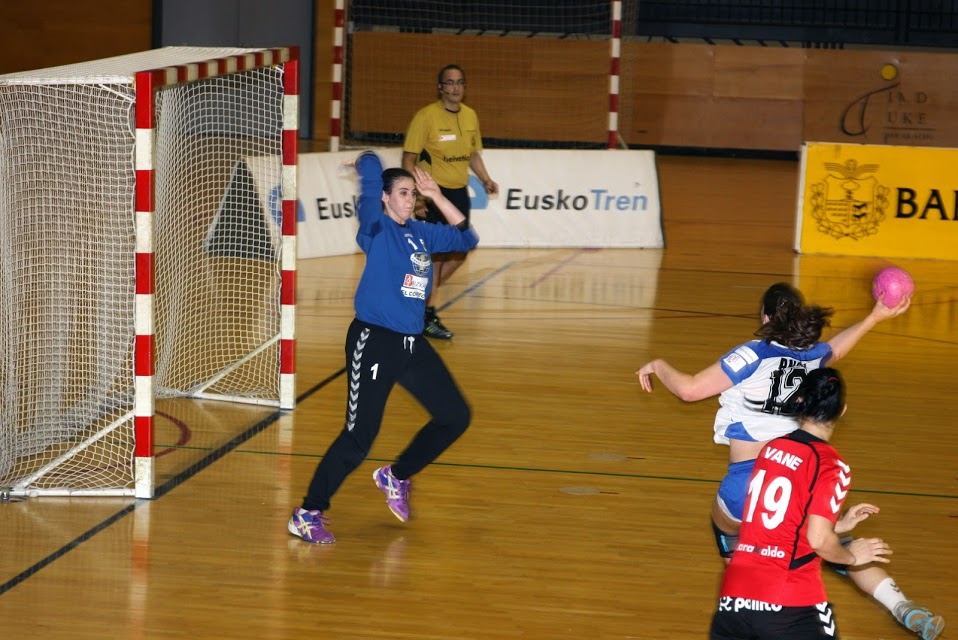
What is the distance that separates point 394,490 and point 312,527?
0.57 m

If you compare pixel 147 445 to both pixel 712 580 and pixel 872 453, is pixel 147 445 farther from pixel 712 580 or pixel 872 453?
pixel 872 453

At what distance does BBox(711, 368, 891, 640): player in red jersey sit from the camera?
14.1 ft

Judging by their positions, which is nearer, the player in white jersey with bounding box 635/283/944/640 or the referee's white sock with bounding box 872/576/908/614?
the player in white jersey with bounding box 635/283/944/640

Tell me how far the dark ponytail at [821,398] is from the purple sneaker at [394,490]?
3.37 metres

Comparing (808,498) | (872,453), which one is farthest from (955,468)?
(808,498)

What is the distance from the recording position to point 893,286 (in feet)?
17.8

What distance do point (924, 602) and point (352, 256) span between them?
10966 mm

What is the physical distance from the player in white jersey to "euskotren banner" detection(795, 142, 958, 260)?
12240 millimetres

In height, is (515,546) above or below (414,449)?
below

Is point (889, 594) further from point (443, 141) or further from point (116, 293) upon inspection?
point (443, 141)

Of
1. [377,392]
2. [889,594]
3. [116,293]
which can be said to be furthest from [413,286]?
[116,293]

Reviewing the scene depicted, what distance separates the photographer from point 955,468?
349 inches

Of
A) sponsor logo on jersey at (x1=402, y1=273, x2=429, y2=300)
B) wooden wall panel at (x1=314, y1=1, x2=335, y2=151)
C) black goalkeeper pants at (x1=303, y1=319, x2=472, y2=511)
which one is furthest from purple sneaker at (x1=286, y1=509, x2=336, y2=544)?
wooden wall panel at (x1=314, y1=1, x2=335, y2=151)

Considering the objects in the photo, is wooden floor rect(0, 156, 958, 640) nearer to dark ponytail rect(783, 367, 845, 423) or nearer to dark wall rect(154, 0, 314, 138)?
dark ponytail rect(783, 367, 845, 423)
